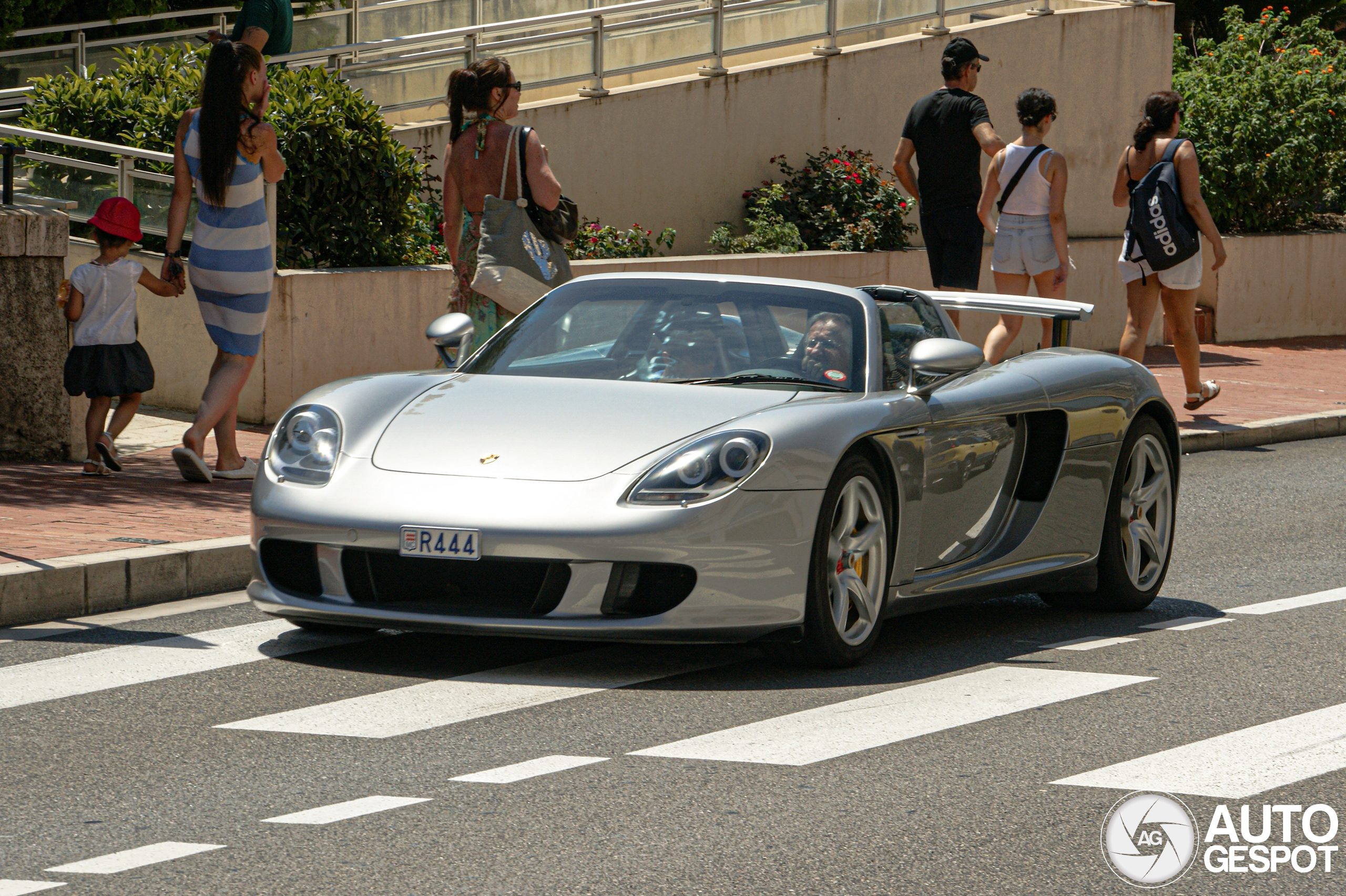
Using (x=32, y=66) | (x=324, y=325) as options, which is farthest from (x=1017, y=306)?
(x=32, y=66)

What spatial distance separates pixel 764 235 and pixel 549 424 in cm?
1094

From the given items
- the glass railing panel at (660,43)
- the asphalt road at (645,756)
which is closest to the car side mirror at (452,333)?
the asphalt road at (645,756)

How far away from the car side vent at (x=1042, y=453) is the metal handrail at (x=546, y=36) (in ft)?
29.3

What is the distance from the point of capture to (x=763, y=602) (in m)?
5.85

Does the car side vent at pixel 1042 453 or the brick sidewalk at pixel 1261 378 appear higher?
the car side vent at pixel 1042 453

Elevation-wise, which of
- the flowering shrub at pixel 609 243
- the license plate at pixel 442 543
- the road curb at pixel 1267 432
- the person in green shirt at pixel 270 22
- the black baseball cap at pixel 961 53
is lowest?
the road curb at pixel 1267 432

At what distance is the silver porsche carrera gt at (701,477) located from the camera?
5.78 metres

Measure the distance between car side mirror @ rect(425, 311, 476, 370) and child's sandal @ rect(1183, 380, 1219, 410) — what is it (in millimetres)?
7948

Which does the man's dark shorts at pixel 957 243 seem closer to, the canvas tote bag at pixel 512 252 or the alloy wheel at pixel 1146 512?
the canvas tote bag at pixel 512 252

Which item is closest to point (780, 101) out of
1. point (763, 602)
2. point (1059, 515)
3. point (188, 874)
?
point (1059, 515)

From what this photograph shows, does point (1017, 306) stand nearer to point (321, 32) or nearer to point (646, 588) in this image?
point (646, 588)

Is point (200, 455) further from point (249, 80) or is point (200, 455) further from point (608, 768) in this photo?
point (608, 768)

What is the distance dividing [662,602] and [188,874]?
2.05 m

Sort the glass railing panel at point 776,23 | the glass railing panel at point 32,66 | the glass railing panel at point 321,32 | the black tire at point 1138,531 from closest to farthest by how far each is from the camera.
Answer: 1. the black tire at point 1138,531
2. the glass railing panel at point 32,66
3. the glass railing panel at point 776,23
4. the glass railing panel at point 321,32
